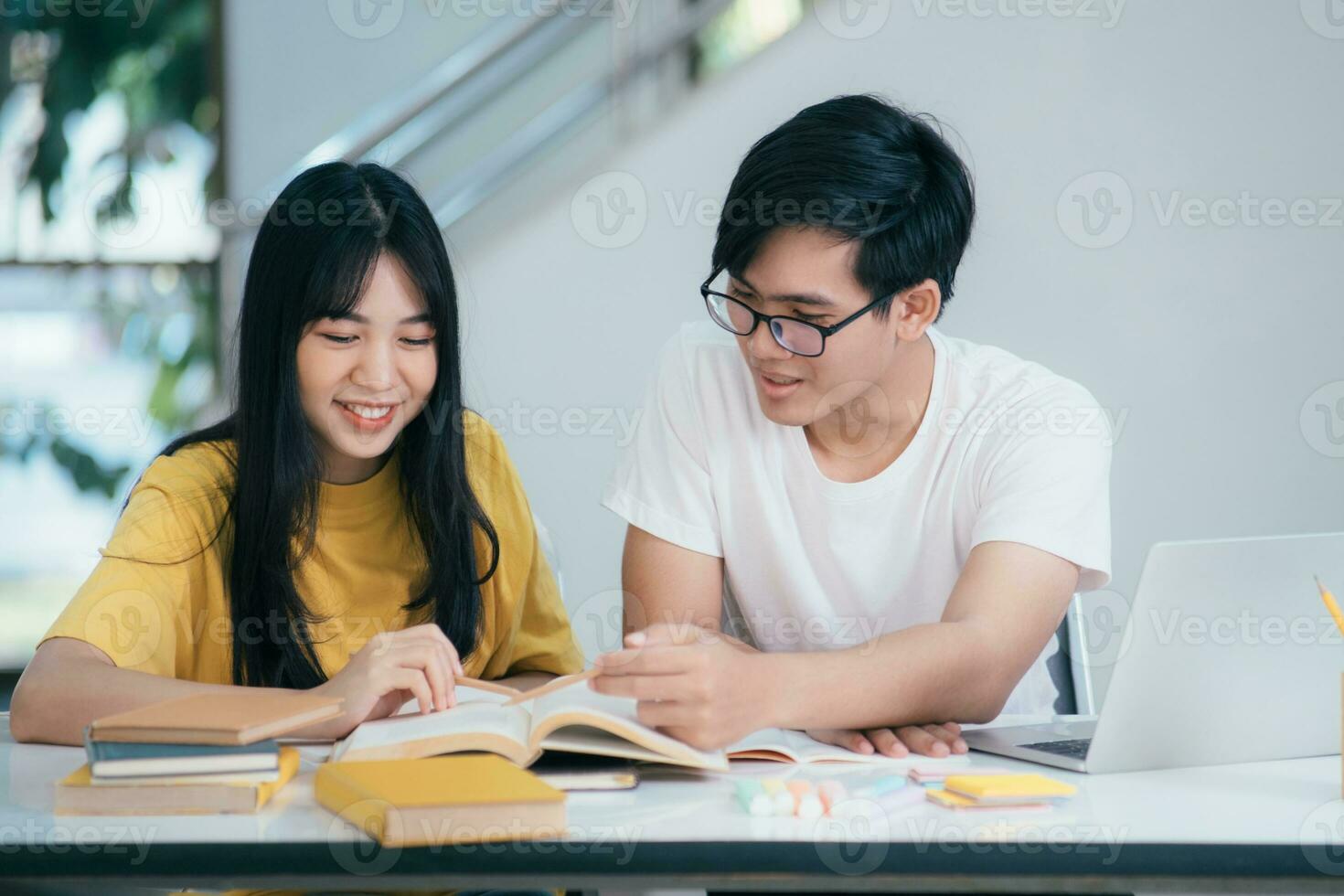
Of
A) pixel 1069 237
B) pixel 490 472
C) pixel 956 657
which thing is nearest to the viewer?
pixel 956 657

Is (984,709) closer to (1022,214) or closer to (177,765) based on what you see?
(177,765)

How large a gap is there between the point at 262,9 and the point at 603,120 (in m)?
0.86

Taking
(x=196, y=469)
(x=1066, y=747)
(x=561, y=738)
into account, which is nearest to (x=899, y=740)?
(x=1066, y=747)

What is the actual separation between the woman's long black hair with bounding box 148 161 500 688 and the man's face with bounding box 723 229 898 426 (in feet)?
1.27

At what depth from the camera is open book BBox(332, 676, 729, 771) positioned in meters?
1.07

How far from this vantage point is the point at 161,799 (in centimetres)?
101

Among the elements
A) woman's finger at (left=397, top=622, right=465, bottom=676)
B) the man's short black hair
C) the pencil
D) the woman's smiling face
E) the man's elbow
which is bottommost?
the man's elbow

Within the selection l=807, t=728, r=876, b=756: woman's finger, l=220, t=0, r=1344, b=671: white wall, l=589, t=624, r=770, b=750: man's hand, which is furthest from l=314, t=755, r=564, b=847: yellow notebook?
l=220, t=0, r=1344, b=671: white wall

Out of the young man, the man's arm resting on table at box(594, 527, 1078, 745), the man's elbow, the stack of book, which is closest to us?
the stack of book

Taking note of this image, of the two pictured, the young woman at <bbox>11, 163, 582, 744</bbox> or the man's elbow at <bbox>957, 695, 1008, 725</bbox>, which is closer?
the man's elbow at <bbox>957, 695, 1008, 725</bbox>

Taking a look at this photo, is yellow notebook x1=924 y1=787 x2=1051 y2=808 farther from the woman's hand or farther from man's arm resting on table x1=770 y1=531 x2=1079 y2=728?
the woman's hand

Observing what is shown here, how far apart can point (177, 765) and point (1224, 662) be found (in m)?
0.87

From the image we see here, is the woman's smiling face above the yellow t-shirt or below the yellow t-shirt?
above

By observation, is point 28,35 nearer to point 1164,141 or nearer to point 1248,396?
point 1164,141
